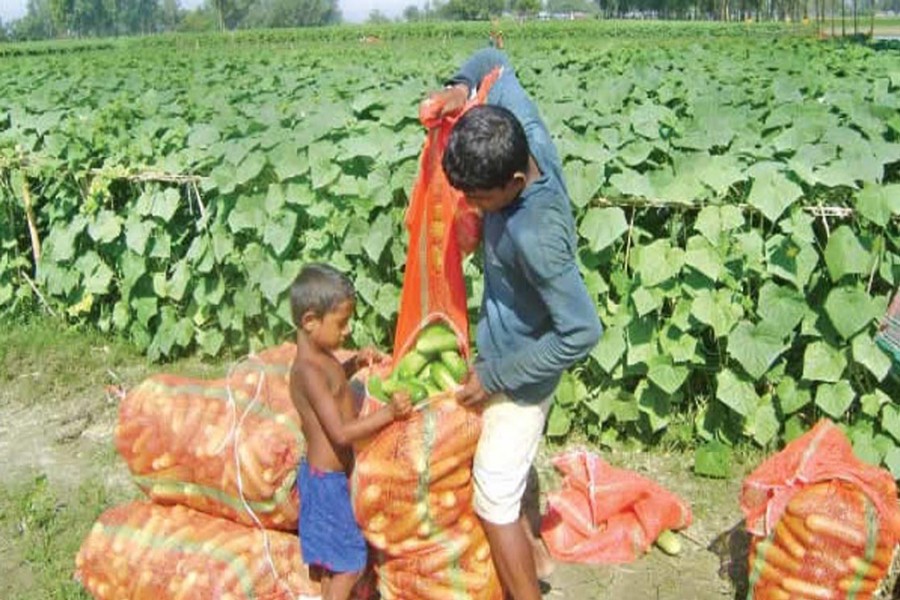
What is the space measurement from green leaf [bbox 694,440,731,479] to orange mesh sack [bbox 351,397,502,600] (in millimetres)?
1509

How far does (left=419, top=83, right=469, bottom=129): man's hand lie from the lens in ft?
10.4

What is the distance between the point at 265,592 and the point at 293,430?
0.56m

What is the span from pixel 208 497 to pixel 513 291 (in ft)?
4.69

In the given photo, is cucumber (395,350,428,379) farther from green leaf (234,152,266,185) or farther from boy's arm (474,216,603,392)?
green leaf (234,152,266,185)

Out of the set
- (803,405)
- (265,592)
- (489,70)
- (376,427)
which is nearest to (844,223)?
(803,405)

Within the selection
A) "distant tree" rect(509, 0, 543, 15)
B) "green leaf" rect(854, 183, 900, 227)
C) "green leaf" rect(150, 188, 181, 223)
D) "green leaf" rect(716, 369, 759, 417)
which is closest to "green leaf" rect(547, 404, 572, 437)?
"green leaf" rect(716, 369, 759, 417)

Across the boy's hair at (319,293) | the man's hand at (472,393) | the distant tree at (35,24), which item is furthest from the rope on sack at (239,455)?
the distant tree at (35,24)

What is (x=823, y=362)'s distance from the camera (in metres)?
4.16

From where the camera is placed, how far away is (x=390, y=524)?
10.4 feet

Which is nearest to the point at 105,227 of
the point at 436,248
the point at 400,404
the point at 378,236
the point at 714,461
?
the point at 378,236

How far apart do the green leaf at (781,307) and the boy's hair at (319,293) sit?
1.95 m

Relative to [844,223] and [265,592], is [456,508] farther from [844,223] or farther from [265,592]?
[844,223]

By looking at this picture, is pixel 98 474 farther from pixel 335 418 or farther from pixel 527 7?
pixel 527 7

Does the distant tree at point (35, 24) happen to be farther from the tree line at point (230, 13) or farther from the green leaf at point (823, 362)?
the green leaf at point (823, 362)
